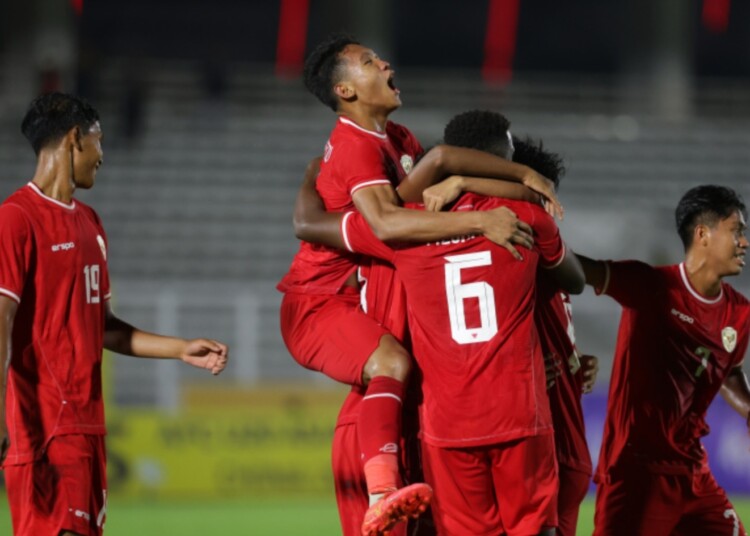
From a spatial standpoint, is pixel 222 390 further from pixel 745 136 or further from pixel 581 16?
pixel 581 16

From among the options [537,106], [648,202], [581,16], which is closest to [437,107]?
[537,106]

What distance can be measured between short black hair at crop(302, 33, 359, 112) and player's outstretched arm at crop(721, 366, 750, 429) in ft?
7.49

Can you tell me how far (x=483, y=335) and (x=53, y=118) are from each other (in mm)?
1875

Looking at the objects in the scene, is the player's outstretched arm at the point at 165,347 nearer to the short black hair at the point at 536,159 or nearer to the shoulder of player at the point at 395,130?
the shoulder of player at the point at 395,130

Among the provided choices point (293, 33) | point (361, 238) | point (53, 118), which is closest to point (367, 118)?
point (361, 238)

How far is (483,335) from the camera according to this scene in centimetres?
446

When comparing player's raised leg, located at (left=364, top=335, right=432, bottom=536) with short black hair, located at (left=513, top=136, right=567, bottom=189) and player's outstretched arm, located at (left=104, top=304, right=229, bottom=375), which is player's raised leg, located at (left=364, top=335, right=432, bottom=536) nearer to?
player's outstretched arm, located at (left=104, top=304, right=229, bottom=375)

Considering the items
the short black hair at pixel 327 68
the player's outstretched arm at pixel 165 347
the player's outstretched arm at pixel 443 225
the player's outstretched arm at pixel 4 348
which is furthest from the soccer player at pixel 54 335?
the player's outstretched arm at pixel 443 225

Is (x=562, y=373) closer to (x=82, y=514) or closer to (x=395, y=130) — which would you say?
(x=395, y=130)

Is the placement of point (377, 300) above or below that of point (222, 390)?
above

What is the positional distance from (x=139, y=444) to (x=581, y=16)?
672 inches

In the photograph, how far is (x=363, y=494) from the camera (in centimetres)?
497

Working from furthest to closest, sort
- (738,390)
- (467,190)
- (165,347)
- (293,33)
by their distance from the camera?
(293,33)
(738,390)
(165,347)
(467,190)

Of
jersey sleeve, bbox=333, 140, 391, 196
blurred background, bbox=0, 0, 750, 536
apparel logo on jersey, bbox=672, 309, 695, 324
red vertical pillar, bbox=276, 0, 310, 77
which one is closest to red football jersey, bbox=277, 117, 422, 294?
jersey sleeve, bbox=333, 140, 391, 196
